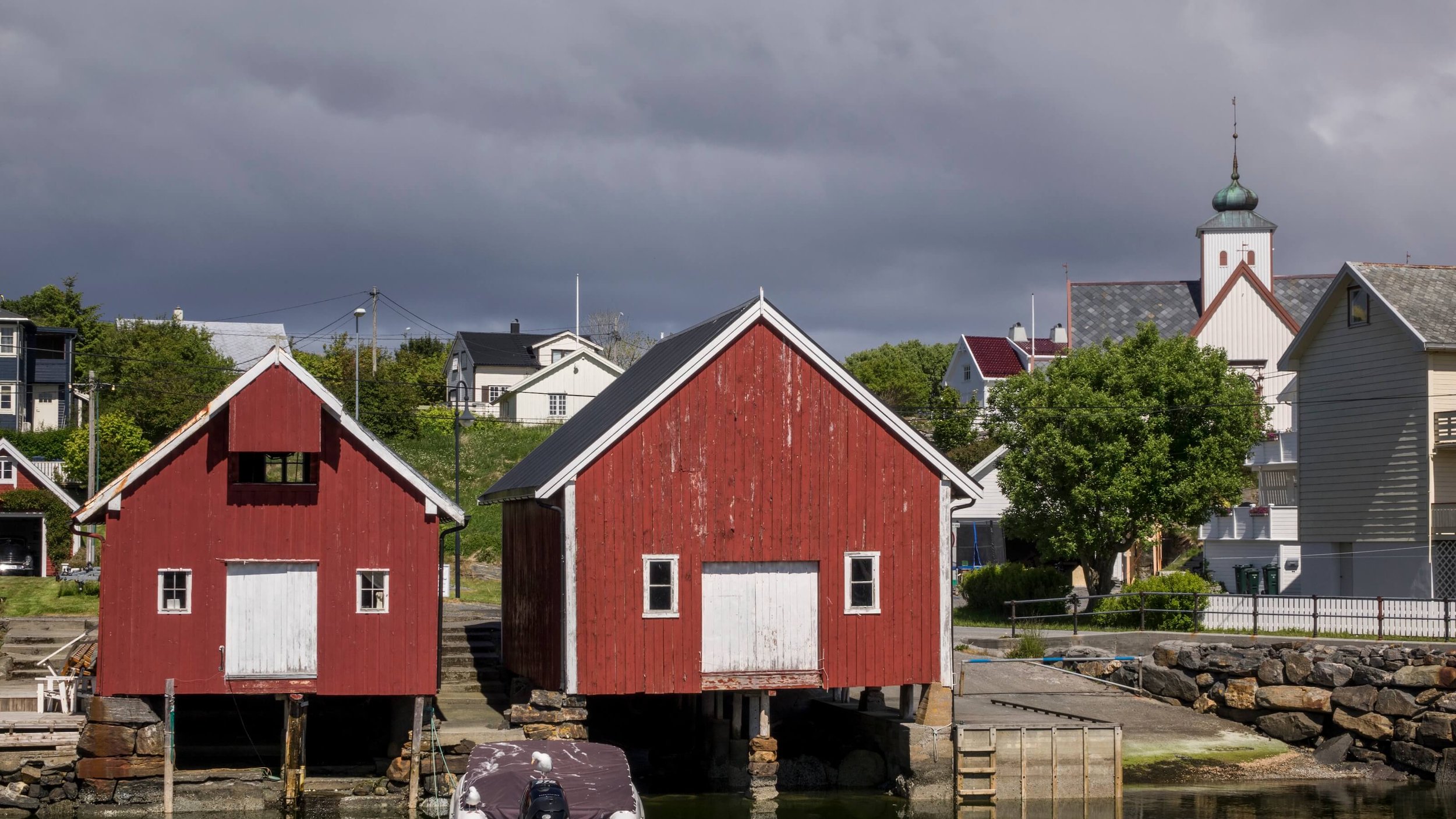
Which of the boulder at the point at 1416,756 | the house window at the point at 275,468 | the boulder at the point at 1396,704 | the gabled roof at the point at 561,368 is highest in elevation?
the gabled roof at the point at 561,368

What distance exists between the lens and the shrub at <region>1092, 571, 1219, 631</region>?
3884cm

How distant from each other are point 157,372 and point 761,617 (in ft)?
183

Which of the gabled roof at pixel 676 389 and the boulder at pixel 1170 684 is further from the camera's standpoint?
the boulder at pixel 1170 684

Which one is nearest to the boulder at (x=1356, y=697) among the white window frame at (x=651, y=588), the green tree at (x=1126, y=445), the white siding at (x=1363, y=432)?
the white siding at (x=1363, y=432)

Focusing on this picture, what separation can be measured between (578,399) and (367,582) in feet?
187

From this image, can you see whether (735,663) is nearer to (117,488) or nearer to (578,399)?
(117,488)

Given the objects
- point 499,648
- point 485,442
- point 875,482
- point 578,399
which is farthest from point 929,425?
point 875,482

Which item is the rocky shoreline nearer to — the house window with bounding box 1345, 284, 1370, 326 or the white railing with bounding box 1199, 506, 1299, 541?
the house window with bounding box 1345, 284, 1370, 326

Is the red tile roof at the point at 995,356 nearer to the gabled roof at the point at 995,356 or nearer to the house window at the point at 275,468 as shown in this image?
the gabled roof at the point at 995,356

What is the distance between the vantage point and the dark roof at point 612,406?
92.8ft

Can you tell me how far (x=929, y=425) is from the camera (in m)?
88.3

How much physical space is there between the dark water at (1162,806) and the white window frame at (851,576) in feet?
12.0

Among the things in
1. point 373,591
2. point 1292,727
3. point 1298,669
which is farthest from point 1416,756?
point 373,591

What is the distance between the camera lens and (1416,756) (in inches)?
1244
